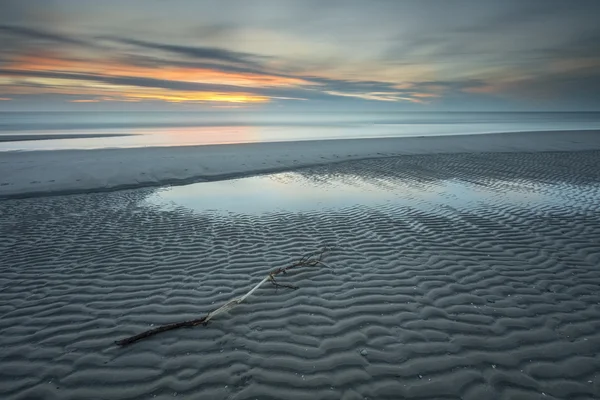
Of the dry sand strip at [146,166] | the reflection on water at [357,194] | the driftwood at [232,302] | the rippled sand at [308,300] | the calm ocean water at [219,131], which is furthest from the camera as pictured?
the calm ocean water at [219,131]

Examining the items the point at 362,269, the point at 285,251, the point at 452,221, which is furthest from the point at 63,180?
the point at 452,221

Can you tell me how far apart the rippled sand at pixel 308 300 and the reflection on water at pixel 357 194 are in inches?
8.1

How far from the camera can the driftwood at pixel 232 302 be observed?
593cm

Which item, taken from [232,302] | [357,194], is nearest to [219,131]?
[357,194]

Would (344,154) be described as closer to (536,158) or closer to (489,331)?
(536,158)

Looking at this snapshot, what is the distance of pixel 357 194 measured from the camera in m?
16.1

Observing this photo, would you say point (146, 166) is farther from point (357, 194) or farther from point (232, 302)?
point (232, 302)

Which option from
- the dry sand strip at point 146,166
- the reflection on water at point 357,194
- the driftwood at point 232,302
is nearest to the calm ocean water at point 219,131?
the dry sand strip at point 146,166

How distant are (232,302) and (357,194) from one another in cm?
1027

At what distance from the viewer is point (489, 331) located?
19.7ft

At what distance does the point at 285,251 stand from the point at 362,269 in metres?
2.32

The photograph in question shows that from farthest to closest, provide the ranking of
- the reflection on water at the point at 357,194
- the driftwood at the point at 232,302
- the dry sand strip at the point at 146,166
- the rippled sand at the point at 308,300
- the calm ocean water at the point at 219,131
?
the calm ocean water at the point at 219,131 < the dry sand strip at the point at 146,166 < the reflection on water at the point at 357,194 < the driftwood at the point at 232,302 < the rippled sand at the point at 308,300

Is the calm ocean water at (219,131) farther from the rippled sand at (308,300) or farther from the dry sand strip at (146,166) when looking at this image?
the rippled sand at (308,300)

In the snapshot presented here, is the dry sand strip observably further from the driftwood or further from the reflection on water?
the driftwood
